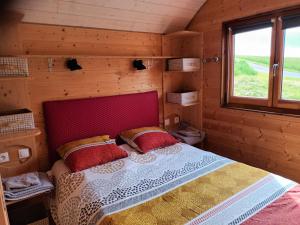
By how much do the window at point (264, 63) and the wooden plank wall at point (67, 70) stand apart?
3.32 feet

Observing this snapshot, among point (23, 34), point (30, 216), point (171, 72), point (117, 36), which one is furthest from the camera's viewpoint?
point (171, 72)

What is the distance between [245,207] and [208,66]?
6.47 feet

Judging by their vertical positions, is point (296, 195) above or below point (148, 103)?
below

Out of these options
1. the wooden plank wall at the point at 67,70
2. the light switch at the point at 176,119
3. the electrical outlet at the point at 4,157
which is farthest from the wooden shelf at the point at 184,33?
the electrical outlet at the point at 4,157

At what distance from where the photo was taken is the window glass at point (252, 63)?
2.49 meters

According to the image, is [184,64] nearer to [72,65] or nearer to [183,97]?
[183,97]

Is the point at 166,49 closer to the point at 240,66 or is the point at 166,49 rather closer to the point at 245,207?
the point at 240,66

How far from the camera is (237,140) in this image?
9.23 feet

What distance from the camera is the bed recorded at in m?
1.44

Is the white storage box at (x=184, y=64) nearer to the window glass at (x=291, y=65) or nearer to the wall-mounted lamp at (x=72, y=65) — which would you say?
the window glass at (x=291, y=65)

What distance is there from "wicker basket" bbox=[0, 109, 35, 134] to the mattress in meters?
0.51

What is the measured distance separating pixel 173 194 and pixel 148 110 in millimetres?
1488

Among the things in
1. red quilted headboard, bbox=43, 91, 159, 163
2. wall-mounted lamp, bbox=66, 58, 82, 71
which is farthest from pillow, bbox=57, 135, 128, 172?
wall-mounted lamp, bbox=66, 58, 82, 71

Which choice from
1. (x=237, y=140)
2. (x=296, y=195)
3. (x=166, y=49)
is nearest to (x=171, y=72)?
(x=166, y=49)
